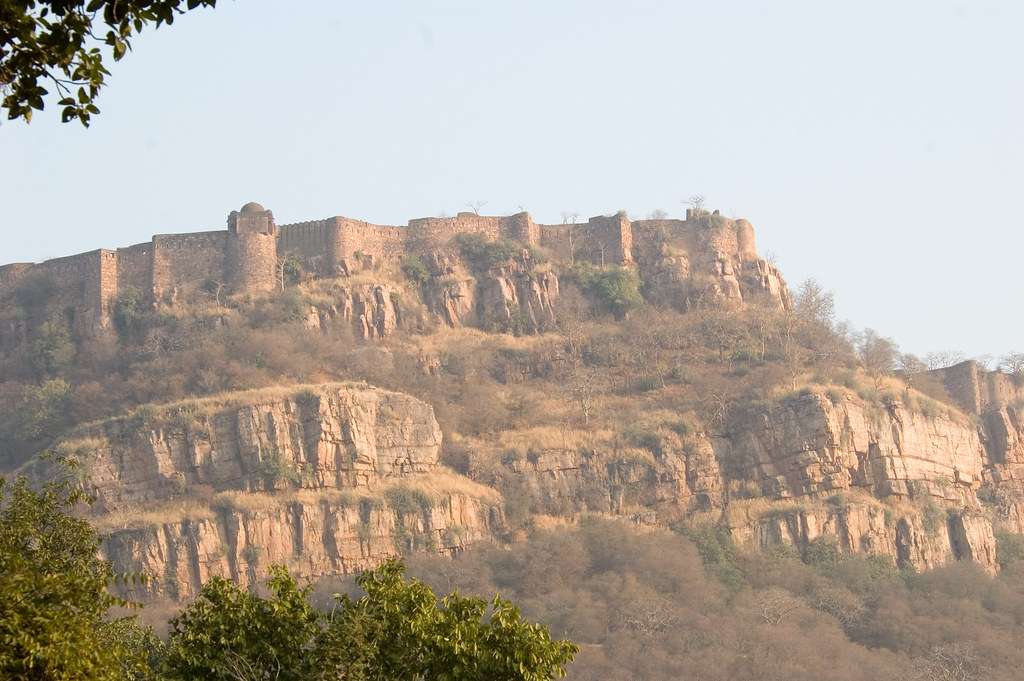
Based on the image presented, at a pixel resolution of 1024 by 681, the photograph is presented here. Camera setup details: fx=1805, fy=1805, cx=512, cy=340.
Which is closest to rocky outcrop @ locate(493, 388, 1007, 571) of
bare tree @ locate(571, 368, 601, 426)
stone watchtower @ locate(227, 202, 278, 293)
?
bare tree @ locate(571, 368, 601, 426)

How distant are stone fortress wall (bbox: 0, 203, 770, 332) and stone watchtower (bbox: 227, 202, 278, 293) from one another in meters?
0.04

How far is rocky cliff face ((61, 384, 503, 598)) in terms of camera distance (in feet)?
170

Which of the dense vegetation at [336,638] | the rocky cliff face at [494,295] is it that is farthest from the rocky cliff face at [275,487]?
the dense vegetation at [336,638]

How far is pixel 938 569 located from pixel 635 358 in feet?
43.7

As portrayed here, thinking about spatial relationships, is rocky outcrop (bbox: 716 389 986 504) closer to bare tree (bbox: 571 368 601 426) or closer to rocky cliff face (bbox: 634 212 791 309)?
bare tree (bbox: 571 368 601 426)

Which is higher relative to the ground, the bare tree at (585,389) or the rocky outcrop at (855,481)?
the bare tree at (585,389)

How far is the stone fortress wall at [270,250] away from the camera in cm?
6406

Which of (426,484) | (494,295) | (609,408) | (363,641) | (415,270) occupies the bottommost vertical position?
(363,641)

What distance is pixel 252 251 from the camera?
64312mm

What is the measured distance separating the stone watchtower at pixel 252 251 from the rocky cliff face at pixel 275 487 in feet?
24.3

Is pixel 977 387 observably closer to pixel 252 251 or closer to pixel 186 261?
pixel 252 251

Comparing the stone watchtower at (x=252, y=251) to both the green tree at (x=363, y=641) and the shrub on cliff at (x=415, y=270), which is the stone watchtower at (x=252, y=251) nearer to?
the shrub on cliff at (x=415, y=270)

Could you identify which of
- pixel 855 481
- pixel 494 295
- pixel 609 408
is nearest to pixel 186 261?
pixel 494 295

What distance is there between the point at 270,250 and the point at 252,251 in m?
0.66
